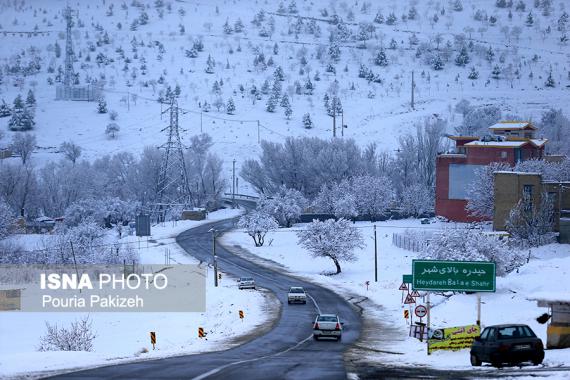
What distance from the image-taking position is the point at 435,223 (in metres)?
102

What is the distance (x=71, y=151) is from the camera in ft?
539

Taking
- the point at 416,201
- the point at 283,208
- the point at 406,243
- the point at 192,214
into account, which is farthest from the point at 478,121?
the point at 406,243

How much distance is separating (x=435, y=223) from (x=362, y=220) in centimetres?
1465

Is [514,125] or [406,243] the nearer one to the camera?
[406,243]

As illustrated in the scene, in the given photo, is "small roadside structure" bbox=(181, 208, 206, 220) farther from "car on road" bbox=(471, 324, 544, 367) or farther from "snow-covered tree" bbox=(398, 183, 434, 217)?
"car on road" bbox=(471, 324, 544, 367)

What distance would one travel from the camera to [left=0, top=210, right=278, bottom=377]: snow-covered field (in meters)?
36.7

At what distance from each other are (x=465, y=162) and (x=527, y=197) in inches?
935

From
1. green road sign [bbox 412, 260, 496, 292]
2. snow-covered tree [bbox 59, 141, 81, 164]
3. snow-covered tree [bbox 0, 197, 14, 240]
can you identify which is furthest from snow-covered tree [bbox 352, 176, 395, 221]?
green road sign [bbox 412, 260, 496, 292]

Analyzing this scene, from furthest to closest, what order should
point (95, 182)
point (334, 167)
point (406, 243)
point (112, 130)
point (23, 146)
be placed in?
point (112, 130), point (23, 146), point (95, 182), point (334, 167), point (406, 243)

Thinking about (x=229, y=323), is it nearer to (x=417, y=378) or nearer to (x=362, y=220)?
(x=417, y=378)

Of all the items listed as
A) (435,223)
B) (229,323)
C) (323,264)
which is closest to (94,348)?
(229,323)

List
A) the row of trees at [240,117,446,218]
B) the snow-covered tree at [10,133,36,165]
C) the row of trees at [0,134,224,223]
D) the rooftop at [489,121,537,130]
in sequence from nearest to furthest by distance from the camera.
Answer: the rooftop at [489,121,537,130] → the row of trees at [0,134,224,223] → the row of trees at [240,117,446,218] → the snow-covered tree at [10,133,36,165]

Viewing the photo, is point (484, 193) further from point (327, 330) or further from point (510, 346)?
point (510, 346)

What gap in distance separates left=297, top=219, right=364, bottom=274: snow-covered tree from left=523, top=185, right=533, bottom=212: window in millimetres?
16017
